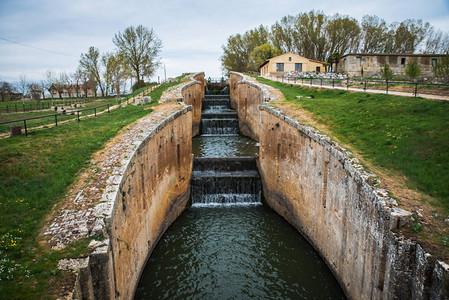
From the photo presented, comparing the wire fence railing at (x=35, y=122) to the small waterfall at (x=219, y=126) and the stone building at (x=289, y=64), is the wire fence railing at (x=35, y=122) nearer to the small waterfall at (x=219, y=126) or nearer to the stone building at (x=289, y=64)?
the small waterfall at (x=219, y=126)

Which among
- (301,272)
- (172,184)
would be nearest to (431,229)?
(301,272)

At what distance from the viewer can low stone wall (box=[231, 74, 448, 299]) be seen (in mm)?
6273

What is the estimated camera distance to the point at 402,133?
10586 mm

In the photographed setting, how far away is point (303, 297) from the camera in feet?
31.6

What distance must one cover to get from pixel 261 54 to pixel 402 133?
50.9 metres

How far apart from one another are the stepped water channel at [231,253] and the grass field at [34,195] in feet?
14.2

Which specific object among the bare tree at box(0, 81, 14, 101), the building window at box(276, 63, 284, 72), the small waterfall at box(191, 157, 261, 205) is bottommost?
the small waterfall at box(191, 157, 261, 205)

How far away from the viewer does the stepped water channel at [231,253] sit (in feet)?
32.4

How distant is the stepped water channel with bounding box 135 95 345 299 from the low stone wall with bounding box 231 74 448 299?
766 mm

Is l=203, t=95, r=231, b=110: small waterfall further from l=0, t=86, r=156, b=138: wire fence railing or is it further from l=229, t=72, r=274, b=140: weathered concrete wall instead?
l=0, t=86, r=156, b=138: wire fence railing

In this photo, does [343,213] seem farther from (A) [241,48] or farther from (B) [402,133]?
(A) [241,48]

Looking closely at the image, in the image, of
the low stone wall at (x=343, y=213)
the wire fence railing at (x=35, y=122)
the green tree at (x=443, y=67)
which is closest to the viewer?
the low stone wall at (x=343, y=213)

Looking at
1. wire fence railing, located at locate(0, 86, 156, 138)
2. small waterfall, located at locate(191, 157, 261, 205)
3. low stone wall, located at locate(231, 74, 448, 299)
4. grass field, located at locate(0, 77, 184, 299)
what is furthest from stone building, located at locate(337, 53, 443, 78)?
grass field, located at locate(0, 77, 184, 299)

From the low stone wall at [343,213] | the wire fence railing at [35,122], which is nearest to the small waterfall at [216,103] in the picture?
the wire fence railing at [35,122]
